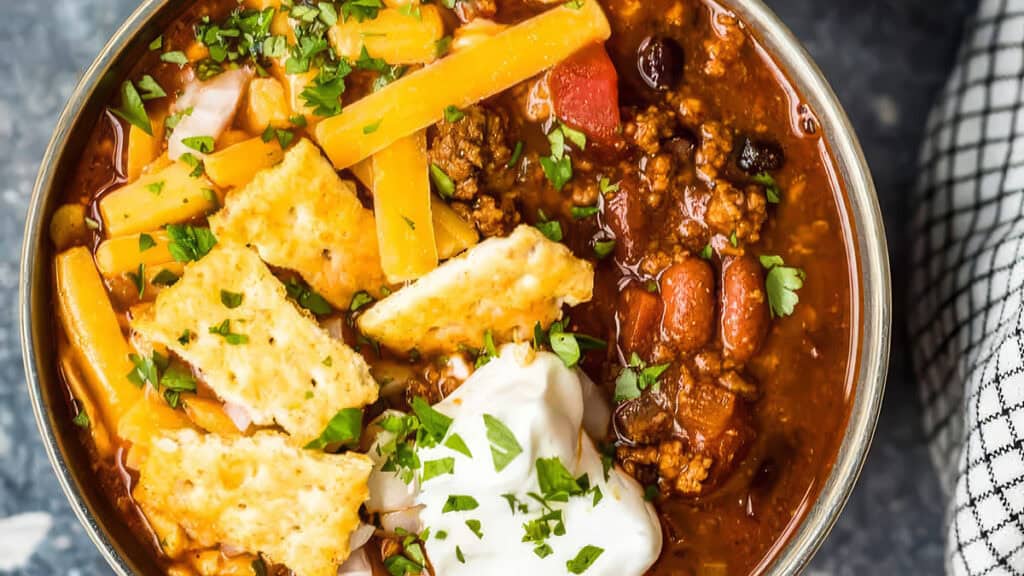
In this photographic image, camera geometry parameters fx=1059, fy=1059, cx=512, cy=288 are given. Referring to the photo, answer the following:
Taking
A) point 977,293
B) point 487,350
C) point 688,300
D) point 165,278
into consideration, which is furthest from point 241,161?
point 977,293

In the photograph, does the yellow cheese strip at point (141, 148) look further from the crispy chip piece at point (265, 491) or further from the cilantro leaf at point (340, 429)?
the cilantro leaf at point (340, 429)

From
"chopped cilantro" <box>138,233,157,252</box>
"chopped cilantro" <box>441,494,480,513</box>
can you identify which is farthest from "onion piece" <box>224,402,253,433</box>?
"chopped cilantro" <box>441,494,480,513</box>

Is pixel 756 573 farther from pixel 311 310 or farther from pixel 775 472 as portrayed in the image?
pixel 311 310

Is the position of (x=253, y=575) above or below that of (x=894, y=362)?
above

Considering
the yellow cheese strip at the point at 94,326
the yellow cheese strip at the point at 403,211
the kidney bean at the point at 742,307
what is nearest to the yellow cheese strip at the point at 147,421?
the yellow cheese strip at the point at 94,326

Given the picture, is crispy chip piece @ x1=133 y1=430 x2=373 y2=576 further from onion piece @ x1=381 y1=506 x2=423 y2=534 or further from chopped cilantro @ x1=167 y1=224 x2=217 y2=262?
chopped cilantro @ x1=167 y1=224 x2=217 y2=262

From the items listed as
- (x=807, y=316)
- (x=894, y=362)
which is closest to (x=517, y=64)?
(x=807, y=316)
